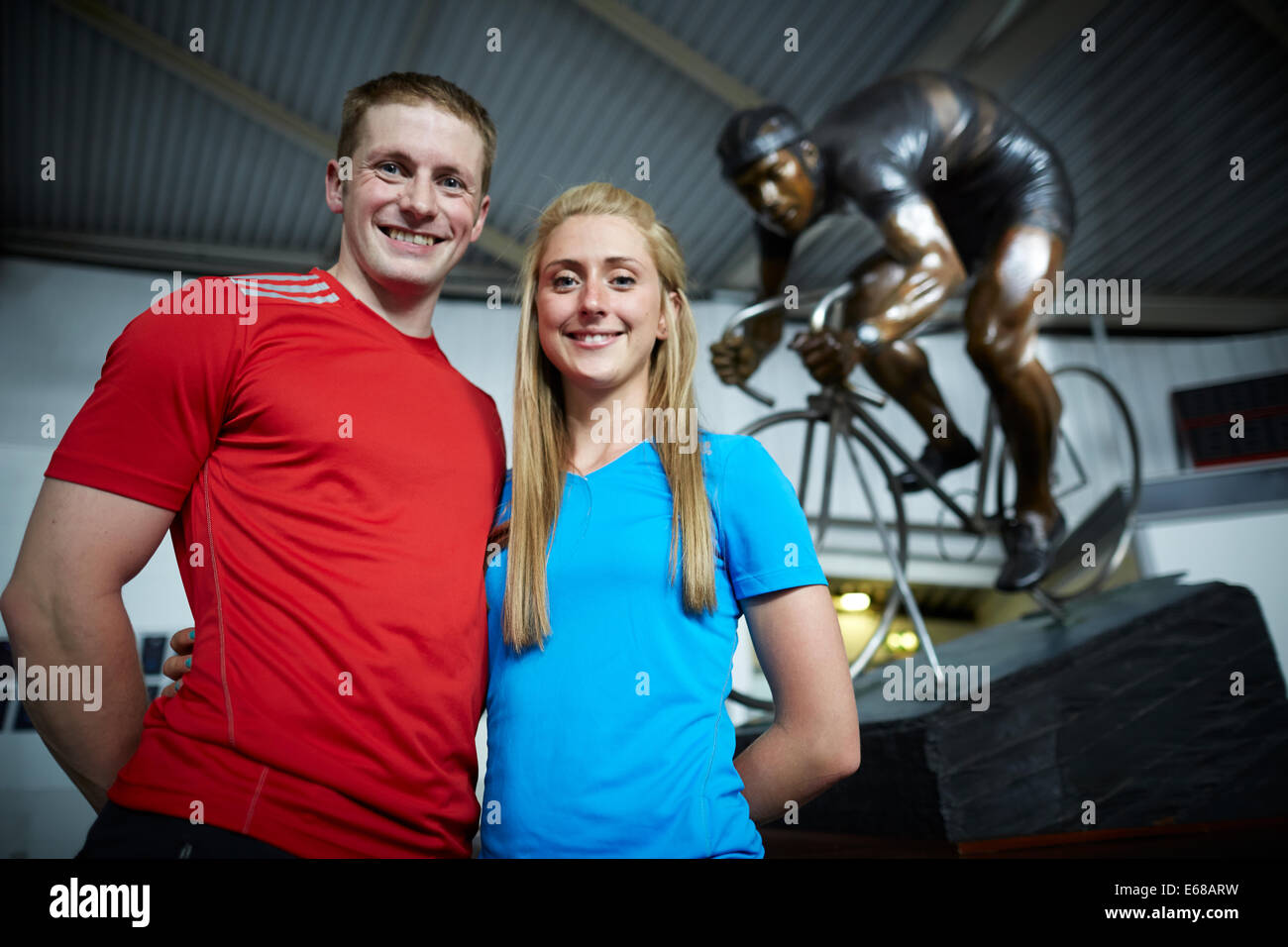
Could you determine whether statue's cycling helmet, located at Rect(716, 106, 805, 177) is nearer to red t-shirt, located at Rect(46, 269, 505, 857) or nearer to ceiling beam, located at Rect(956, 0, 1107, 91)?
red t-shirt, located at Rect(46, 269, 505, 857)

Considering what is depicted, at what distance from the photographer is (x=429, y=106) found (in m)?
1.07

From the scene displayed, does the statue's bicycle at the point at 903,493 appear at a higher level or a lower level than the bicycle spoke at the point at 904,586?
higher

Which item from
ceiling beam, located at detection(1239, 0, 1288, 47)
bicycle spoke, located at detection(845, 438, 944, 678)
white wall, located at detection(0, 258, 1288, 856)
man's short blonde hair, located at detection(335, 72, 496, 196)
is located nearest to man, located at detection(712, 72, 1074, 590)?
bicycle spoke, located at detection(845, 438, 944, 678)

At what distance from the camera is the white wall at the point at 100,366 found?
375 centimetres

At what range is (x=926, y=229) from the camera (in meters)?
2.04

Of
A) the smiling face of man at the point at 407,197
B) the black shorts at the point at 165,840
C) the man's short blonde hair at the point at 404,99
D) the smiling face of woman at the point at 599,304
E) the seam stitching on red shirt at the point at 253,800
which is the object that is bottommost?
the black shorts at the point at 165,840

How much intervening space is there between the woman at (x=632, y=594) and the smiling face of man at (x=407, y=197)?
13cm

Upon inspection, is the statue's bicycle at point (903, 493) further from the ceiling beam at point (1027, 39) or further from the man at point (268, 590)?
the ceiling beam at point (1027, 39)

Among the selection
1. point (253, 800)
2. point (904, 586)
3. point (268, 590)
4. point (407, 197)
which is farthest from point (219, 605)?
point (904, 586)

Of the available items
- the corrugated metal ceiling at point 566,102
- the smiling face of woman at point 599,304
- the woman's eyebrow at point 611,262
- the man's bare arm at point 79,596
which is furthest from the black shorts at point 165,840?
the corrugated metal ceiling at point 566,102

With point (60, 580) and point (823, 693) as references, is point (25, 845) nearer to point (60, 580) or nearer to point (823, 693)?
point (60, 580)
